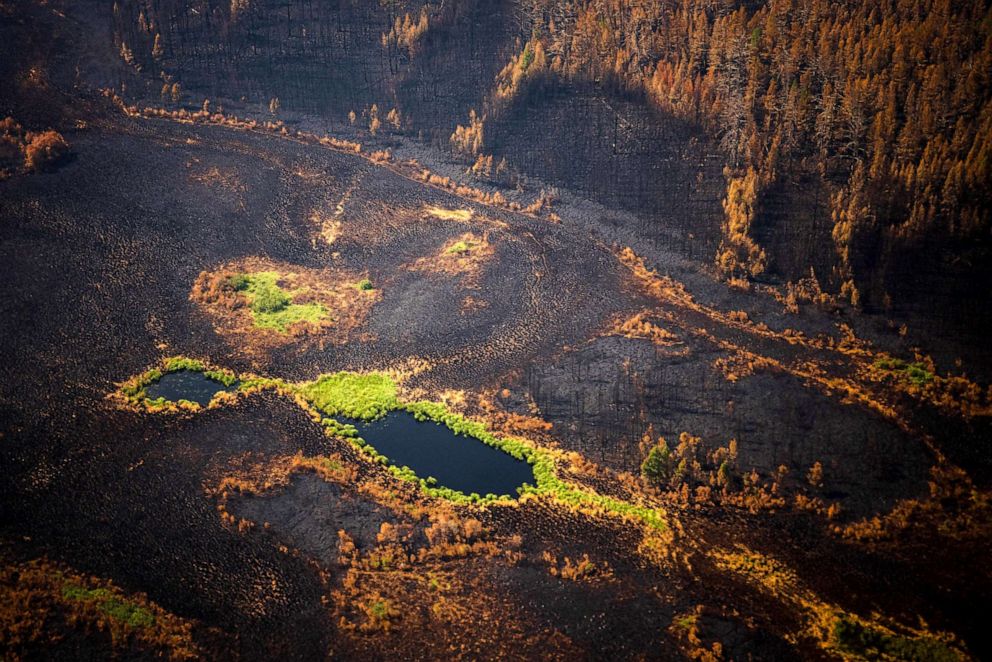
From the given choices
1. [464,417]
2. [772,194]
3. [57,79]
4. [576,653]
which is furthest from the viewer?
[57,79]

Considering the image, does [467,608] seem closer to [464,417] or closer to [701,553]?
[701,553]

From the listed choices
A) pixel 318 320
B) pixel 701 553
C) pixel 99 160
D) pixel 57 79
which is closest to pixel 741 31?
pixel 318 320

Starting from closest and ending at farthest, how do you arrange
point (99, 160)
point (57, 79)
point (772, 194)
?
point (772, 194) < point (99, 160) < point (57, 79)

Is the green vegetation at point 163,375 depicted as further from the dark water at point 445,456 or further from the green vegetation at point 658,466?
the green vegetation at point 658,466

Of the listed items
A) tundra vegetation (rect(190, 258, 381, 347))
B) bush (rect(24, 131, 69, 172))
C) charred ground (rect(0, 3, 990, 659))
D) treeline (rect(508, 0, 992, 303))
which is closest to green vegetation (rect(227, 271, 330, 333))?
tundra vegetation (rect(190, 258, 381, 347))

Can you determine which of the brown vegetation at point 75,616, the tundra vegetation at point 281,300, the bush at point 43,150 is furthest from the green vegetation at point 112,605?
the bush at point 43,150

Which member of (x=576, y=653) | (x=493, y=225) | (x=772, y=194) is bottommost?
(x=576, y=653)

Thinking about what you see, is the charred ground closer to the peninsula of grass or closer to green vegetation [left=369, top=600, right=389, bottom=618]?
green vegetation [left=369, top=600, right=389, bottom=618]

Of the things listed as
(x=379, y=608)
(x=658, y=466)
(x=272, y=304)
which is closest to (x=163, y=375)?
(x=272, y=304)
